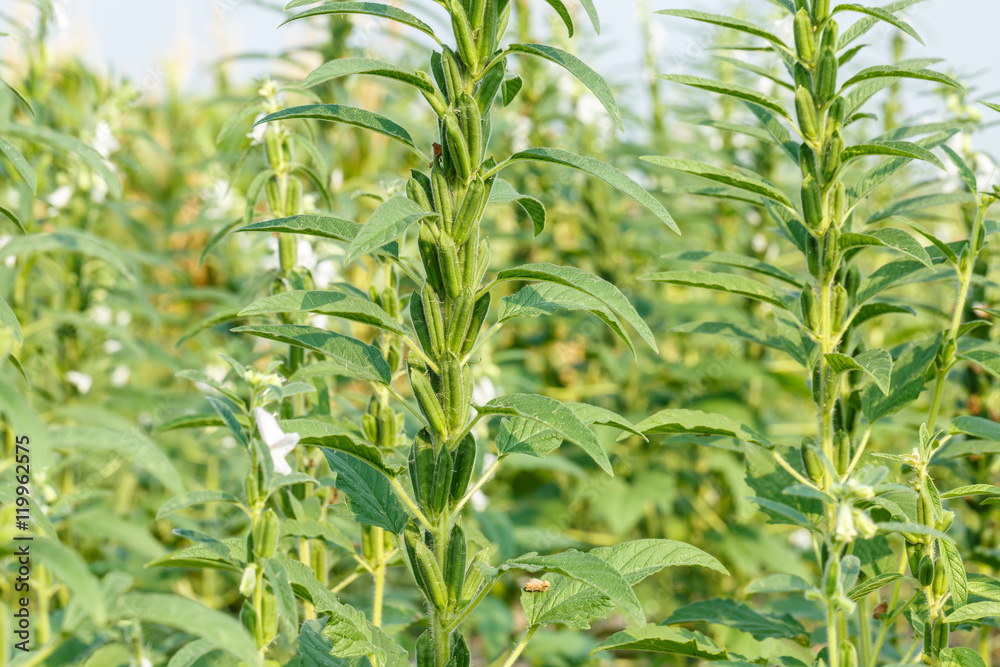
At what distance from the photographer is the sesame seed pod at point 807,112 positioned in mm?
1211

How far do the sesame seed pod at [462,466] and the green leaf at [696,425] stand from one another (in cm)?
26

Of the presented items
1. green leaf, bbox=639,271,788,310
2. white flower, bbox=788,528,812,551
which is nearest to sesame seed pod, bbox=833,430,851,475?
green leaf, bbox=639,271,788,310

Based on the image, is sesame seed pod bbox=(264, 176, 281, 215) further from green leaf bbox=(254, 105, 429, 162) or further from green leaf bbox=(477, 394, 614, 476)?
green leaf bbox=(477, 394, 614, 476)

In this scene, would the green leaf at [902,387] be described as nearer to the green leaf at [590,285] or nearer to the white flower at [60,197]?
the green leaf at [590,285]

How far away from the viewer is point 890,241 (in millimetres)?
1144

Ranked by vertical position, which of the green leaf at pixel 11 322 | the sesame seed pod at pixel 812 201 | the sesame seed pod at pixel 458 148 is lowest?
the green leaf at pixel 11 322

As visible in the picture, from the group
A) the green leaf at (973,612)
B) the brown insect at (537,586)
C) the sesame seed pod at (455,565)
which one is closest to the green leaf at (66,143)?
the sesame seed pod at (455,565)

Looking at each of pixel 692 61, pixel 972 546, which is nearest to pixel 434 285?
pixel 972 546

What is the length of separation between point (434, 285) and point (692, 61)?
2.61 m

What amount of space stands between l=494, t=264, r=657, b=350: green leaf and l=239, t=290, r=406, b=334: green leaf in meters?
0.15

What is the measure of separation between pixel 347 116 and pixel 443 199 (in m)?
0.15

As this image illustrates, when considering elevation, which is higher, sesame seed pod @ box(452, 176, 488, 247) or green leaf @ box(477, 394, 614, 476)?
sesame seed pod @ box(452, 176, 488, 247)

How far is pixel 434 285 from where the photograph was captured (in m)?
1.07

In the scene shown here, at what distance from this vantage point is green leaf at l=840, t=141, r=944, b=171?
3.49 feet
